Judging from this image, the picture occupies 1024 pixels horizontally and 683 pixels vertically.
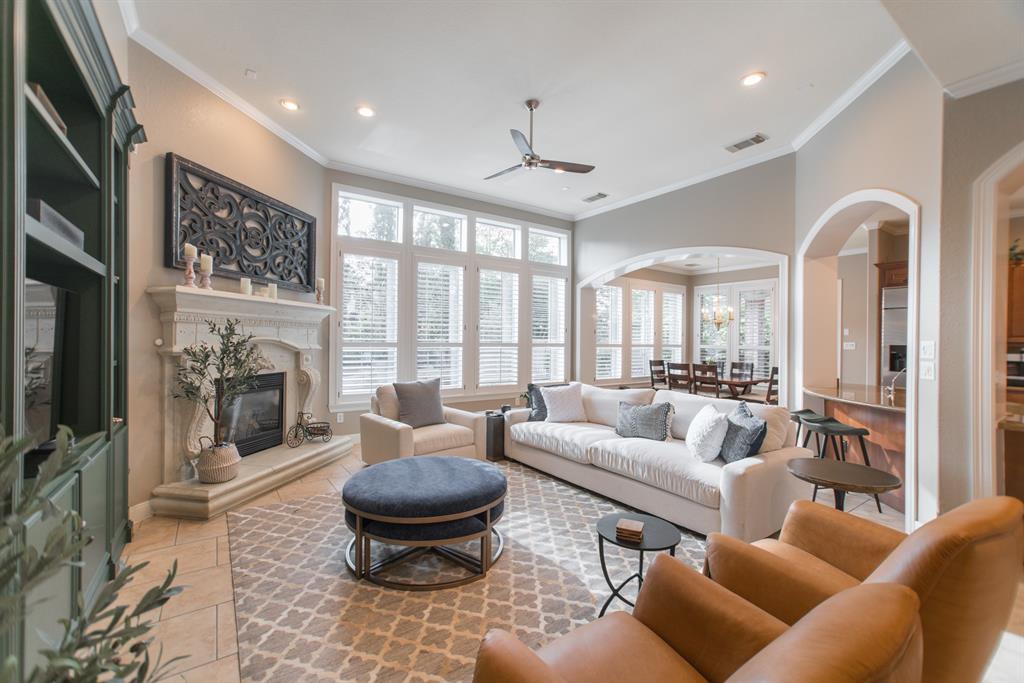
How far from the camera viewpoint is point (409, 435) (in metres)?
3.85

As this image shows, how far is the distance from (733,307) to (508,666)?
10.0 meters

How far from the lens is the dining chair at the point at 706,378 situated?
6.98 meters

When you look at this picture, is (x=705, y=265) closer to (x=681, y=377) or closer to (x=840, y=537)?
(x=681, y=377)

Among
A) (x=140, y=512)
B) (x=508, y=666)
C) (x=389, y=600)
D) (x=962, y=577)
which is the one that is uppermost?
(x=962, y=577)

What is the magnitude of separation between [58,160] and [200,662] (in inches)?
88.8

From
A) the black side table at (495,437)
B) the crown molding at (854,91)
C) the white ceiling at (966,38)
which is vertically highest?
the crown molding at (854,91)

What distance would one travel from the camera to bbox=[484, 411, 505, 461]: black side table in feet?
15.5

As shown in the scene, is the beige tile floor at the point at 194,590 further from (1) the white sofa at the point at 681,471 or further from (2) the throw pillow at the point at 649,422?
(2) the throw pillow at the point at 649,422

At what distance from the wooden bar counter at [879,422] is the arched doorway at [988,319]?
556 mm

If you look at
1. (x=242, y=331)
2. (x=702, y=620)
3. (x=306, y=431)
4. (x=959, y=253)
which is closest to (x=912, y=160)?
(x=959, y=253)

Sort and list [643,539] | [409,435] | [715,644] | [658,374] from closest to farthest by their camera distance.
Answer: [715,644]
[643,539]
[409,435]
[658,374]

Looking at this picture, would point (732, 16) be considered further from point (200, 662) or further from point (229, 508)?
point (229, 508)

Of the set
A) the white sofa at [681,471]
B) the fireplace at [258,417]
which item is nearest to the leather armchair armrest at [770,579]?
the white sofa at [681,471]

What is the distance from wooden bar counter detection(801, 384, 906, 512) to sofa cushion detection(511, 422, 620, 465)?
198cm
